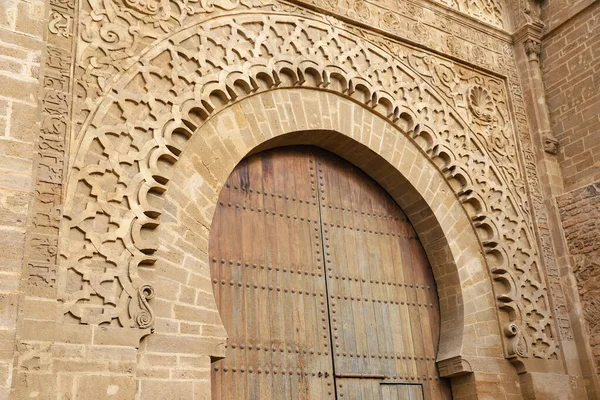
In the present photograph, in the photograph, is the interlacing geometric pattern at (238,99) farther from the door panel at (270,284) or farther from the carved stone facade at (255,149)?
the door panel at (270,284)

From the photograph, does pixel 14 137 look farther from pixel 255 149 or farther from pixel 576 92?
pixel 576 92

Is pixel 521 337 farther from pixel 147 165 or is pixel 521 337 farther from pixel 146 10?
pixel 146 10

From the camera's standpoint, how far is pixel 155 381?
4719 mm

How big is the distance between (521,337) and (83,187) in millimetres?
4229

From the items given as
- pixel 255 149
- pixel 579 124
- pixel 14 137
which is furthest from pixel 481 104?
pixel 14 137

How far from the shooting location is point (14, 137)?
13.4 feet

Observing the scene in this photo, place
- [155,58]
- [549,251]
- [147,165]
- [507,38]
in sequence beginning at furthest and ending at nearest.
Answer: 1. [507,38]
2. [549,251]
3. [155,58]
4. [147,165]

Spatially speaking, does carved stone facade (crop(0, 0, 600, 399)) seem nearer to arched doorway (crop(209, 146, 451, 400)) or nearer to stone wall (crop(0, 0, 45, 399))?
stone wall (crop(0, 0, 45, 399))

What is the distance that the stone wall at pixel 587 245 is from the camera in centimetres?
708

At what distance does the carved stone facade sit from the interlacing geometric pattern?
0.02m

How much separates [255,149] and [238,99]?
47 centimetres

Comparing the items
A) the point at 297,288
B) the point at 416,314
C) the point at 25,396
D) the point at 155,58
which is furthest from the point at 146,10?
the point at 416,314

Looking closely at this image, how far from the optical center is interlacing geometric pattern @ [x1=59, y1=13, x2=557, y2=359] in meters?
4.77

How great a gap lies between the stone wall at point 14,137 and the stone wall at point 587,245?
17.9 feet
